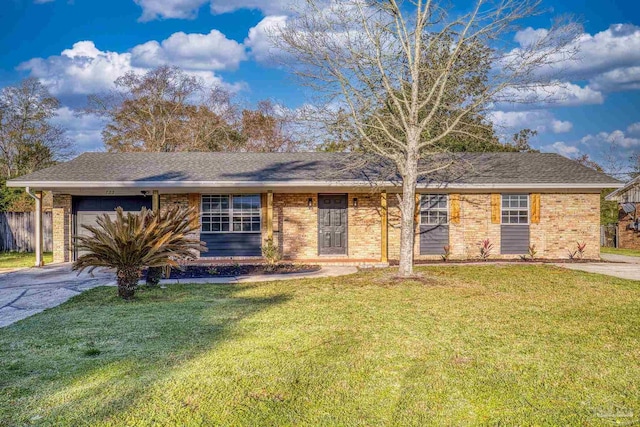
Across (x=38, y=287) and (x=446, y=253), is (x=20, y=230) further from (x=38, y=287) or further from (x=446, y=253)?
(x=446, y=253)

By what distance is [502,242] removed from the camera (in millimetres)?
13461

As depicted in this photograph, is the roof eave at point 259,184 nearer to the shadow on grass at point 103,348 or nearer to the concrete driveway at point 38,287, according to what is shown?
the concrete driveway at point 38,287

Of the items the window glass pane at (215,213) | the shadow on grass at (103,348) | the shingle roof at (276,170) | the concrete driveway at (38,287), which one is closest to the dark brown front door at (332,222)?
the shingle roof at (276,170)

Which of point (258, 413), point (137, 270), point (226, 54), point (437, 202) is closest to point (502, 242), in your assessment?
point (437, 202)

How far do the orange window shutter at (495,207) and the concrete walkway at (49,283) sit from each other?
4.88 meters

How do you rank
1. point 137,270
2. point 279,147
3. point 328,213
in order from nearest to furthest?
1. point 137,270
2. point 328,213
3. point 279,147

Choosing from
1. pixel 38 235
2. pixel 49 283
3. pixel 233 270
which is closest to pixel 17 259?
pixel 38 235

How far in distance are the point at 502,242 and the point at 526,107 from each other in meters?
4.77

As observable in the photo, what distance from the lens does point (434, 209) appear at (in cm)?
1346

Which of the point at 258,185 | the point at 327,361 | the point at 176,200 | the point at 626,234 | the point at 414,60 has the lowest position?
the point at 327,361

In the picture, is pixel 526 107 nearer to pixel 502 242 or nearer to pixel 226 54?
pixel 502 242

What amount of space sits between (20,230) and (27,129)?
14.1 m

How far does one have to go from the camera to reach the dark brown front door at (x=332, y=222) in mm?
13414

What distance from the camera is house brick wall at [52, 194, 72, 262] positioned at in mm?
13023
